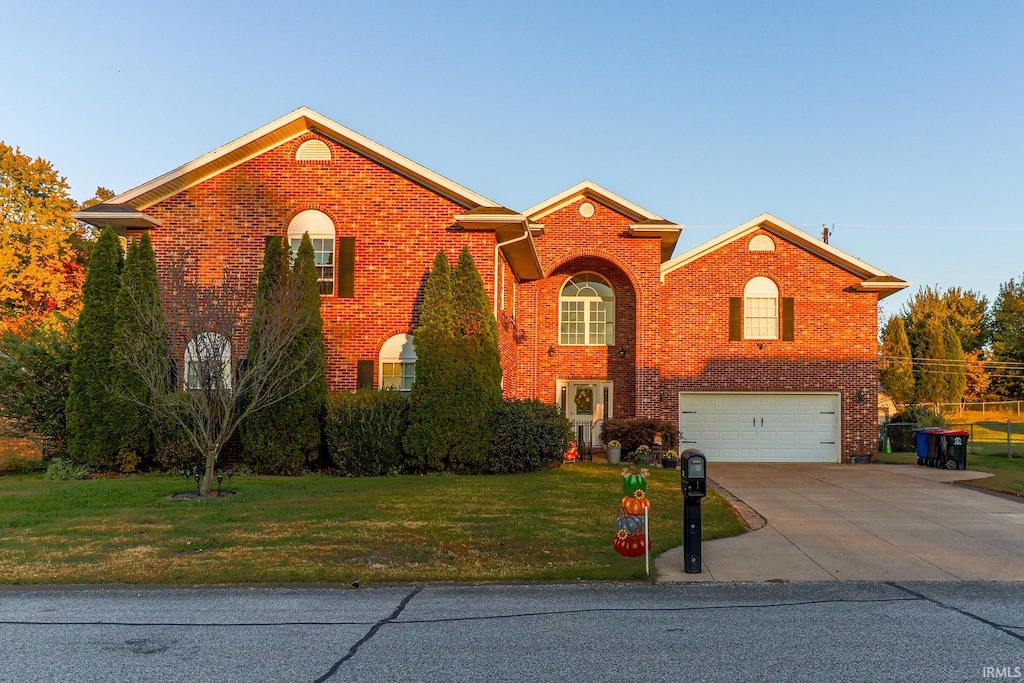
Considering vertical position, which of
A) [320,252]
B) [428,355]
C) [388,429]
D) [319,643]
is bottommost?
[319,643]

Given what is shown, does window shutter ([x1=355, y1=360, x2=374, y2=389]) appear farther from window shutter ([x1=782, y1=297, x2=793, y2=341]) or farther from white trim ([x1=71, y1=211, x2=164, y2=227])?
window shutter ([x1=782, y1=297, x2=793, y2=341])

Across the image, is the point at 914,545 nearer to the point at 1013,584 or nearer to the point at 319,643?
the point at 1013,584

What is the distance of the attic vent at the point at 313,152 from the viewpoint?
1962 centimetres

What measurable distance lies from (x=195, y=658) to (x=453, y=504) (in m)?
7.13

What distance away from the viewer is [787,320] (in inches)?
1026

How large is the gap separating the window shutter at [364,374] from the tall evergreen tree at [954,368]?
4057 centimetres

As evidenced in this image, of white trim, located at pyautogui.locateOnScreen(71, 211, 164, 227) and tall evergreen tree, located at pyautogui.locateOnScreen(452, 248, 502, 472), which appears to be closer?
tall evergreen tree, located at pyautogui.locateOnScreen(452, 248, 502, 472)

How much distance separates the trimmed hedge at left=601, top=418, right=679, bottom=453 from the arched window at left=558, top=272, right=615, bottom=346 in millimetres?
3274

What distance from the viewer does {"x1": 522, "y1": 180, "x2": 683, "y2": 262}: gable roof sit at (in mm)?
25406

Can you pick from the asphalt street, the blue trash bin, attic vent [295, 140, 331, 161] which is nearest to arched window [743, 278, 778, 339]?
the blue trash bin

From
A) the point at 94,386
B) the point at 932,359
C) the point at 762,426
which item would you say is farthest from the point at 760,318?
the point at 932,359

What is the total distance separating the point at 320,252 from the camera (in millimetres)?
19453

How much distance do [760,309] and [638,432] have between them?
5.81 m

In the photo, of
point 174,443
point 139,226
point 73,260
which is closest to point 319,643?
point 174,443
